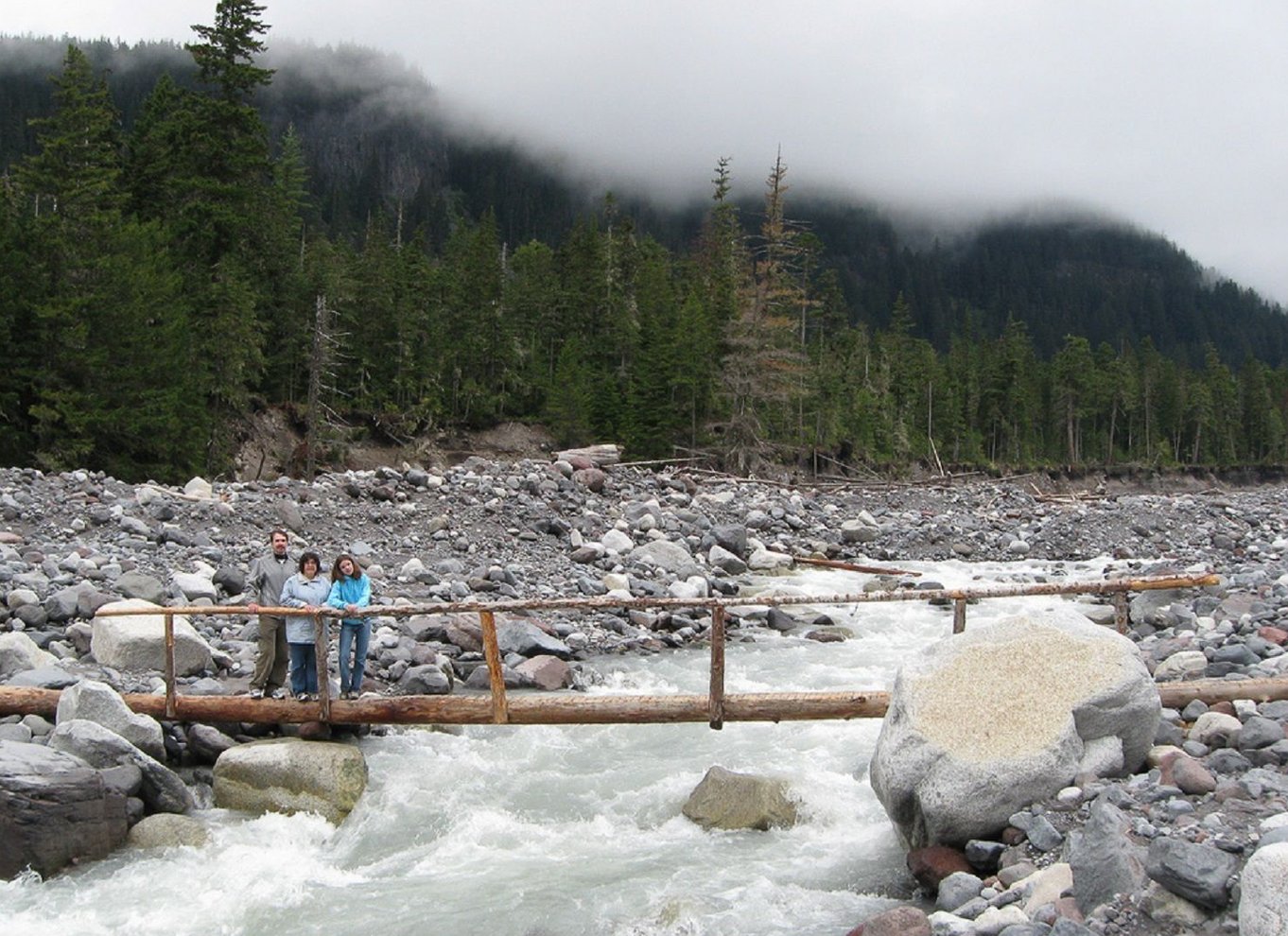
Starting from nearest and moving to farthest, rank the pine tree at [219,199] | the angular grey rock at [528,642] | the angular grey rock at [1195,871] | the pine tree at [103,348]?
the angular grey rock at [1195,871]
the angular grey rock at [528,642]
the pine tree at [103,348]
the pine tree at [219,199]

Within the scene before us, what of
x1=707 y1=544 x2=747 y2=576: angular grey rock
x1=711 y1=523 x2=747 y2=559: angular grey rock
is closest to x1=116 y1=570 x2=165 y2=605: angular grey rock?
x1=707 y1=544 x2=747 y2=576: angular grey rock

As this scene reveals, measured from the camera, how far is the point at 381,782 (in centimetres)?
985

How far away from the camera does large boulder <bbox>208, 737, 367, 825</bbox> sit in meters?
9.05

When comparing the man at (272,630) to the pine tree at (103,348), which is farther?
the pine tree at (103,348)

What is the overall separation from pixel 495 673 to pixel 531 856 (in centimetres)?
182

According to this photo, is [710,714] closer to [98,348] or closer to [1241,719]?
[1241,719]

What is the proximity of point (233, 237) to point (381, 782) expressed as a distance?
116 ft

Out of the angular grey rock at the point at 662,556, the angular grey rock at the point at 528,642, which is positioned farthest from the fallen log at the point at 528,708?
the angular grey rock at the point at 662,556

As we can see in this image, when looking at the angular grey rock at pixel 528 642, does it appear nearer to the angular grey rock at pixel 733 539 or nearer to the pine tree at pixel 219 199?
the angular grey rock at pixel 733 539

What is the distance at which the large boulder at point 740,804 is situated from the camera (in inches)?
348

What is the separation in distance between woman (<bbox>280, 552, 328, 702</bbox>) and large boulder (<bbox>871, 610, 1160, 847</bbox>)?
581 centimetres

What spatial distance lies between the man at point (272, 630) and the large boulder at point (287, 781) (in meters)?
1.00

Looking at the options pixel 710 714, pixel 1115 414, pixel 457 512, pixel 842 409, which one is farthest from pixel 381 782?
pixel 1115 414

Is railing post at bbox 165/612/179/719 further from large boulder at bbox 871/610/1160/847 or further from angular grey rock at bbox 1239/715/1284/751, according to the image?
angular grey rock at bbox 1239/715/1284/751
